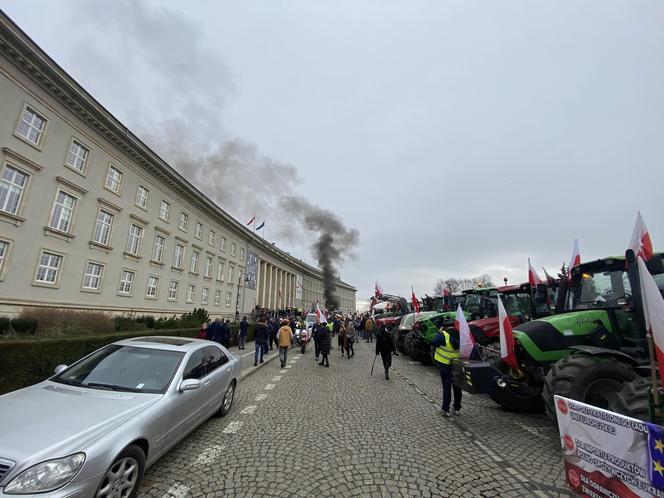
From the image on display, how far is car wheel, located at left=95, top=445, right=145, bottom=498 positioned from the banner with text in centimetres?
408

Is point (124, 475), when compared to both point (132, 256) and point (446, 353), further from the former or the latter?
point (132, 256)

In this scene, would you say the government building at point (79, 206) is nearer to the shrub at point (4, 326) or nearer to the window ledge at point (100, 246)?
the window ledge at point (100, 246)

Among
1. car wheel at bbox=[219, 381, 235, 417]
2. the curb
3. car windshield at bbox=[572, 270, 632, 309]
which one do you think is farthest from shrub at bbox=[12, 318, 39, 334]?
car windshield at bbox=[572, 270, 632, 309]

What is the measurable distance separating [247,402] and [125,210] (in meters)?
23.1

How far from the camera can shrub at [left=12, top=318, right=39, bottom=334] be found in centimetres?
1386

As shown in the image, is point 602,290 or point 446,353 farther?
point 446,353

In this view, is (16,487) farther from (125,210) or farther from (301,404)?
(125,210)

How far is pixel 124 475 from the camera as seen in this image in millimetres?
3092

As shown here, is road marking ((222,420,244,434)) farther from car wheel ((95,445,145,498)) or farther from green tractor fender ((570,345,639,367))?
green tractor fender ((570,345,639,367))

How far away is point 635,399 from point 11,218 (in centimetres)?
2388

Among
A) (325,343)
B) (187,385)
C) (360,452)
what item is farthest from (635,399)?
(325,343)

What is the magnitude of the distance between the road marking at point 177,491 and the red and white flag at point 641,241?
22.6 feet

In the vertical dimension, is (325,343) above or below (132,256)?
below

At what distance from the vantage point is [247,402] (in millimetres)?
7172
